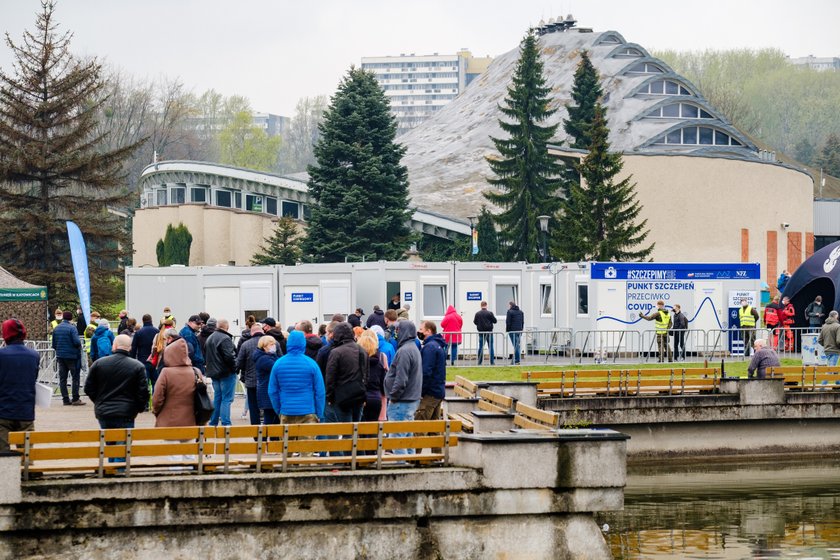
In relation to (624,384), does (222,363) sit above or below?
above

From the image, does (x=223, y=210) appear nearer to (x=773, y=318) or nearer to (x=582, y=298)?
(x=582, y=298)

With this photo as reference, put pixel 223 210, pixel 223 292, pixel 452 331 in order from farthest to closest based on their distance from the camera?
pixel 223 210 → pixel 223 292 → pixel 452 331

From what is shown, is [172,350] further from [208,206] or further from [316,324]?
[208,206]

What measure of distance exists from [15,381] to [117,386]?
1040 millimetres

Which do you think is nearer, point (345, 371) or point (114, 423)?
point (114, 423)

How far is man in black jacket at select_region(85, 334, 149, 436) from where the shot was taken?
15109 millimetres

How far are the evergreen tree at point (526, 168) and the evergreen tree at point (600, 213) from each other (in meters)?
6.47

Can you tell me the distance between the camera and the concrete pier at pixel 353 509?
46.3 feet

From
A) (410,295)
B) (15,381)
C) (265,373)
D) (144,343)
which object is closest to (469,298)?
(410,295)

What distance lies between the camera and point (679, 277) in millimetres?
37906

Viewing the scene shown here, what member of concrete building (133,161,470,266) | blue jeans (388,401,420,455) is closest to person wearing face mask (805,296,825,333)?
blue jeans (388,401,420,455)

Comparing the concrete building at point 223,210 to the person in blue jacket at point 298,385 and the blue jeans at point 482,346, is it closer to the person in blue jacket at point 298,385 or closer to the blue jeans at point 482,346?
the blue jeans at point 482,346

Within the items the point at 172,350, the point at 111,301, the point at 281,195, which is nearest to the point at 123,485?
the point at 172,350

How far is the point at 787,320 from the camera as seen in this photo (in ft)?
125
